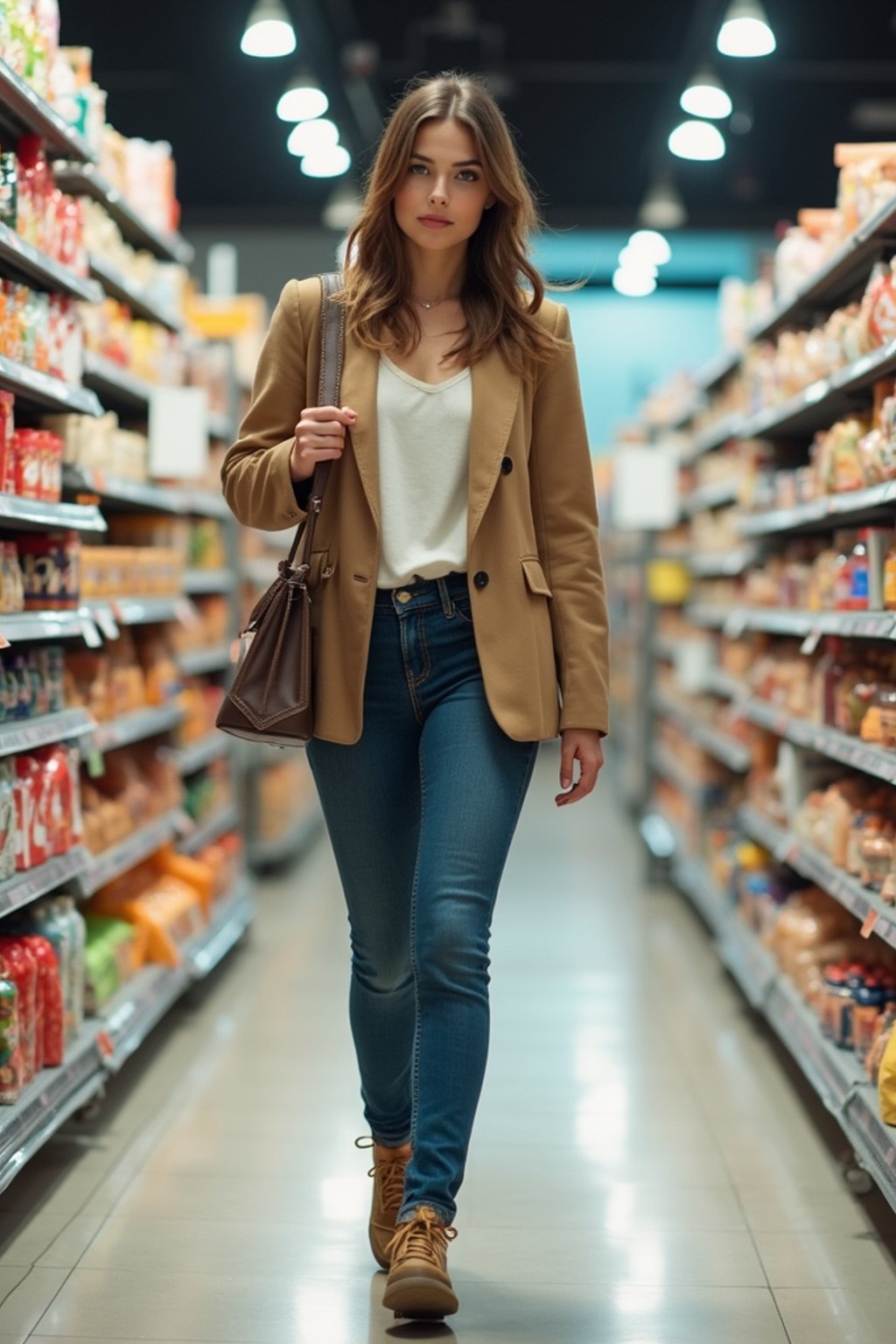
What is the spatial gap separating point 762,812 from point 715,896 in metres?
0.74

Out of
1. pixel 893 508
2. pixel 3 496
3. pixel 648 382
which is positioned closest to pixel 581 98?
pixel 648 382

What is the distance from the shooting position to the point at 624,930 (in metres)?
6.19

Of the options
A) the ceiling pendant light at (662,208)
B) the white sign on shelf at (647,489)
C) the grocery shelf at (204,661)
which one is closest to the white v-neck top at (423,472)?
the grocery shelf at (204,661)

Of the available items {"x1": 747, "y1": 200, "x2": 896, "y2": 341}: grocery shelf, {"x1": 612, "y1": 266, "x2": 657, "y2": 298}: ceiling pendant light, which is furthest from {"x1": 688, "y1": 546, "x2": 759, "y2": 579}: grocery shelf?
{"x1": 612, "y1": 266, "x2": 657, "y2": 298}: ceiling pendant light

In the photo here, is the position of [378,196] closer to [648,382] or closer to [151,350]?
[151,350]

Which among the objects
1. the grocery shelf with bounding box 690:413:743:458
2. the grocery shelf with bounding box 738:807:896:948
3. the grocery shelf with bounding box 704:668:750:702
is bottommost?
the grocery shelf with bounding box 738:807:896:948

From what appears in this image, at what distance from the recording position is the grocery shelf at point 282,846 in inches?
281

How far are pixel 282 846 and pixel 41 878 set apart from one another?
4.07 metres

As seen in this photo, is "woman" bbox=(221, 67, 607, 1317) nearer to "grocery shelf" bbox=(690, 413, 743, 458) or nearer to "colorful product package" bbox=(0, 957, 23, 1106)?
"colorful product package" bbox=(0, 957, 23, 1106)

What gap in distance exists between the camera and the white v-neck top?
2.54m

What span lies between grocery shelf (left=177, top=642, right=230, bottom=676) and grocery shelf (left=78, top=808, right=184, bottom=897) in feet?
1.89

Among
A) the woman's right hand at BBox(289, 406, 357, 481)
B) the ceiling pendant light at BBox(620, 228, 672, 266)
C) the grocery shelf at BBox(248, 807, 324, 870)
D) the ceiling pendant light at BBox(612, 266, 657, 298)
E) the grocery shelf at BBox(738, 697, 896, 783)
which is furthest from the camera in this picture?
the ceiling pendant light at BBox(612, 266, 657, 298)

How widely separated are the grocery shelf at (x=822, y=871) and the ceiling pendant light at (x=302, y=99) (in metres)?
5.09

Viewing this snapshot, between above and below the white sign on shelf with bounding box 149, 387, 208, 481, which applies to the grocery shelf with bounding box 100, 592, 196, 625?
below
